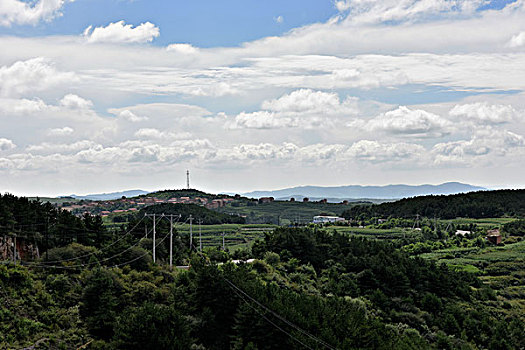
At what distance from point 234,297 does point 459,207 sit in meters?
142

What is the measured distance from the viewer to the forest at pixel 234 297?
42.8 metres

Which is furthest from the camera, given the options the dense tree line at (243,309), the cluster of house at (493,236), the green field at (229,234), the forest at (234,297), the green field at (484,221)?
the green field at (484,221)

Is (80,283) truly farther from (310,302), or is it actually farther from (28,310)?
(310,302)

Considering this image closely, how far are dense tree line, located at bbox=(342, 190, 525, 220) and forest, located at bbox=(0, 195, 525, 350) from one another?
81467 millimetres

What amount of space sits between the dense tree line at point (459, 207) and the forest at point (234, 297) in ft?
267

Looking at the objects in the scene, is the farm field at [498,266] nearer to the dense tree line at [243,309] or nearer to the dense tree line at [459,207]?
the dense tree line at [243,309]

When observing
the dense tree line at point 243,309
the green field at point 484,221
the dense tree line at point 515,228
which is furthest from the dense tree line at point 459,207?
the dense tree line at point 243,309

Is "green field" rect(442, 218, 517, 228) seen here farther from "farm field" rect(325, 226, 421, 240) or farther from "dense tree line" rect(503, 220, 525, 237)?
"farm field" rect(325, 226, 421, 240)

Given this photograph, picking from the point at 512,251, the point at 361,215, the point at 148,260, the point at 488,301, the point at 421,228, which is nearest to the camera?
the point at 148,260

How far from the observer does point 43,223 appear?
70188 mm

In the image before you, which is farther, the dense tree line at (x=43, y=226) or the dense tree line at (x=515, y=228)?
the dense tree line at (x=515, y=228)

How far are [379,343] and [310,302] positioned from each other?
9.34 metres

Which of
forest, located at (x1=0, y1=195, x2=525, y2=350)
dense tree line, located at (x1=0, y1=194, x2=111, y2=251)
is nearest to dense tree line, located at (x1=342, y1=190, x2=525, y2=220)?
forest, located at (x1=0, y1=195, x2=525, y2=350)

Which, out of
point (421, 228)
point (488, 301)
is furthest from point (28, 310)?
point (421, 228)
